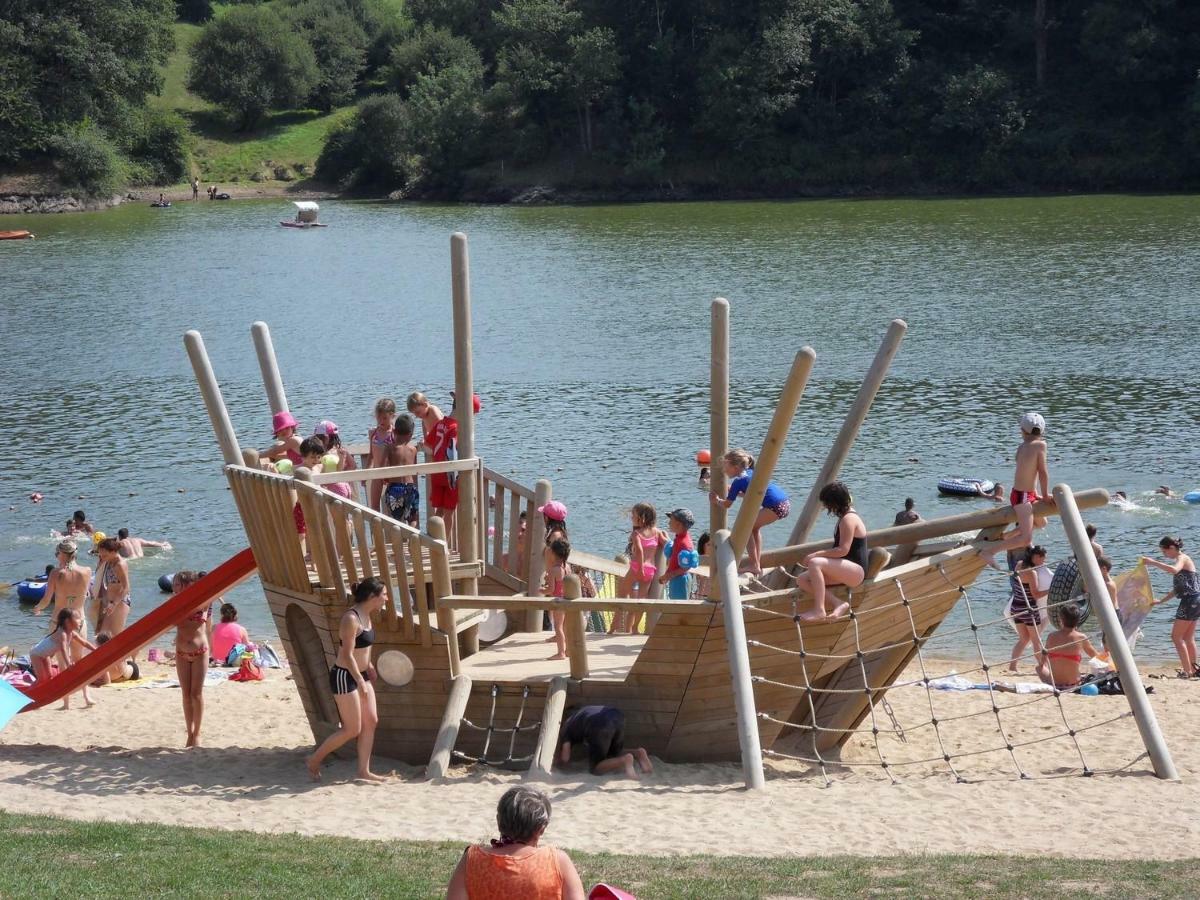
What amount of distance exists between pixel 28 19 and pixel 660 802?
84.2m

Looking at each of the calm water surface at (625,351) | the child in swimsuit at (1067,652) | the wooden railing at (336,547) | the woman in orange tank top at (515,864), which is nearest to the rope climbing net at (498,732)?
the wooden railing at (336,547)

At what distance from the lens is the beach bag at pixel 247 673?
1570 cm

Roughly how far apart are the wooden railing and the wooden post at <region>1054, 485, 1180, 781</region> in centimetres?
451

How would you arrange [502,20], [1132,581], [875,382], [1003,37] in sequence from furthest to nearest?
1. [502,20]
2. [1003,37]
3. [1132,581]
4. [875,382]

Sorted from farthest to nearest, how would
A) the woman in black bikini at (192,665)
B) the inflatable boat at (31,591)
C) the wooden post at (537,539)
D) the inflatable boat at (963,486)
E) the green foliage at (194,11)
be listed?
the green foliage at (194,11) < the inflatable boat at (963,486) < the inflatable boat at (31,591) < the wooden post at (537,539) < the woman in black bikini at (192,665)

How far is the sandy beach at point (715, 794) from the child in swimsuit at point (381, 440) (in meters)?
2.26

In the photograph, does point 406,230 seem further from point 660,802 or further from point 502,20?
point 660,802

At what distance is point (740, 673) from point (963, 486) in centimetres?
1431

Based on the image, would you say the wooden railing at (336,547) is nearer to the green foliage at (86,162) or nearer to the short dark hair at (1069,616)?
the short dark hair at (1069,616)

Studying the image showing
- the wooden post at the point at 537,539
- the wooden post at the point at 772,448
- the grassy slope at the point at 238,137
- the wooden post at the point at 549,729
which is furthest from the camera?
the grassy slope at the point at 238,137

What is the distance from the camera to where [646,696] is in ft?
35.7

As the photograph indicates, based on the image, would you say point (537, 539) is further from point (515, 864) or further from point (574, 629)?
point (515, 864)

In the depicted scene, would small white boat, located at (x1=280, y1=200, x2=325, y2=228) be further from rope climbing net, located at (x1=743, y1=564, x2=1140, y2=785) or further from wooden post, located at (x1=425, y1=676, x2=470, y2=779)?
wooden post, located at (x1=425, y1=676, x2=470, y2=779)

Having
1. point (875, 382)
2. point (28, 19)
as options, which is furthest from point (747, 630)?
point (28, 19)
